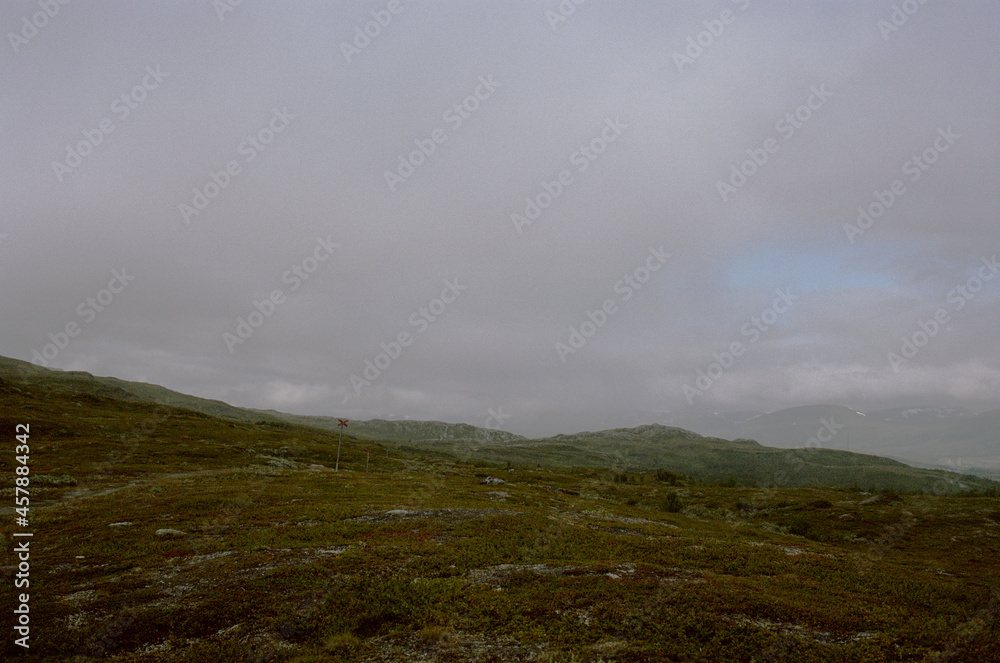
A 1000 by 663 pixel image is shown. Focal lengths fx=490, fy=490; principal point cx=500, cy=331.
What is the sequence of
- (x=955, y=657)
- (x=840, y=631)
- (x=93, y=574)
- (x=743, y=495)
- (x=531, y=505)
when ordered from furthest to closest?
1. (x=743, y=495)
2. (x=531, y=505)
3. (x=93, y=574)
4. (x=840, y=631)
5. (x=955, y=657)

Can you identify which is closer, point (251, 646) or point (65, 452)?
point (251, 646)

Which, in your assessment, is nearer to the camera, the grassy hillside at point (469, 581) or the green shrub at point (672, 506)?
the grassy hillside at point (469, 581)

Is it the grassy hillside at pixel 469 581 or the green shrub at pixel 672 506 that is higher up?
the grassy hillside at pixel 469 581

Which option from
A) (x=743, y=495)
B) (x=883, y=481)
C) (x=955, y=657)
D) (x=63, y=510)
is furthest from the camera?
(x=883, y=481)

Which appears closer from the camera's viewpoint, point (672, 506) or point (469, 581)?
point (469, 581)

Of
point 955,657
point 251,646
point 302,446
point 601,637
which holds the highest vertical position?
point 955,657

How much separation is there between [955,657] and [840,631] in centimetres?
320

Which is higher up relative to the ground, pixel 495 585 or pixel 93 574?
pixel 495 585

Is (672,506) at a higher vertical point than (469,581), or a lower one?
lower

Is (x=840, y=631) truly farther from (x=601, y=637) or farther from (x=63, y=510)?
(x=63, y=510)

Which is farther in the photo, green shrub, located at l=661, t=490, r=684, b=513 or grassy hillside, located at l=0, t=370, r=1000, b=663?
green shrub, located at l=661, t=490, r=684, b=513

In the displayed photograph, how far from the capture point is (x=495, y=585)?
2189cm

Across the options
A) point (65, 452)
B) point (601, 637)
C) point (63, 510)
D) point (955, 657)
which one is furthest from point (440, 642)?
point (65, 452)

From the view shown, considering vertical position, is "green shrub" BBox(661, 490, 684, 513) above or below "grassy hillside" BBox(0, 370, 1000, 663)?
below
